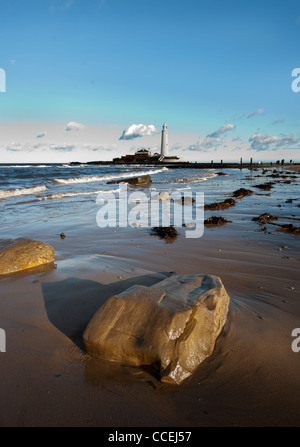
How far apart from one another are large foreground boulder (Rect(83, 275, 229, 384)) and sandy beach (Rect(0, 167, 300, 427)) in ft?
0.29

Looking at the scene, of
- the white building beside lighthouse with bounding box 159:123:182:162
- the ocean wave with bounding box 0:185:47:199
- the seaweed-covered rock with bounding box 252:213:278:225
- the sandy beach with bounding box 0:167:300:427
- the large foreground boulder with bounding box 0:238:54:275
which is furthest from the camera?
the white building beside lighthouse with bounding box 159:123:182:162

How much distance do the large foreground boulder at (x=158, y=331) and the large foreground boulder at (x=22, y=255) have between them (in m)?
2.32

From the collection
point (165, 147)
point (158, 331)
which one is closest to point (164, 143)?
point (165, 147)

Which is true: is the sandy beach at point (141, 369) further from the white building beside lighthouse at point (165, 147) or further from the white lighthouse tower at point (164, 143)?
the white lighthouse tower at point (164, 143)

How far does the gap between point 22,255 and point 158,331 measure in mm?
2948

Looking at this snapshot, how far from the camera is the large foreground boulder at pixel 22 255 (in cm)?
391

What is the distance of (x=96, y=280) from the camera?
11.5 feet

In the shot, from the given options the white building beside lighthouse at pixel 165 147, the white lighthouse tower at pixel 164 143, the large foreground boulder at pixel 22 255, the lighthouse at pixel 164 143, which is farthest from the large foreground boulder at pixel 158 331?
the lighthouse at pixel 164 143

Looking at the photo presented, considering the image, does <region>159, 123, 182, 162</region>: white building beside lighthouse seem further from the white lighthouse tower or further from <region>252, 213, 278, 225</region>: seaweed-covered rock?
<region>252, 213, 278, 225</region>: seaweed-covered rock

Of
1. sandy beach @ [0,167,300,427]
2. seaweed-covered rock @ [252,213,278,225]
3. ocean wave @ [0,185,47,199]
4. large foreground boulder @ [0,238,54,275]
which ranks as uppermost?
ocean wave @ [0,185,47,199]

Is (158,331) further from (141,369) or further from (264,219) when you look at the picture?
(264,219)

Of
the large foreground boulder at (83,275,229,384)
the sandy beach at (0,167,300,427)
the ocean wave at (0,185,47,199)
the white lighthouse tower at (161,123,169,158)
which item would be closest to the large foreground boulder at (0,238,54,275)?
the sandy beach at (0,167,300,427)

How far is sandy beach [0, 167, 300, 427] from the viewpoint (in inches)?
66.2
